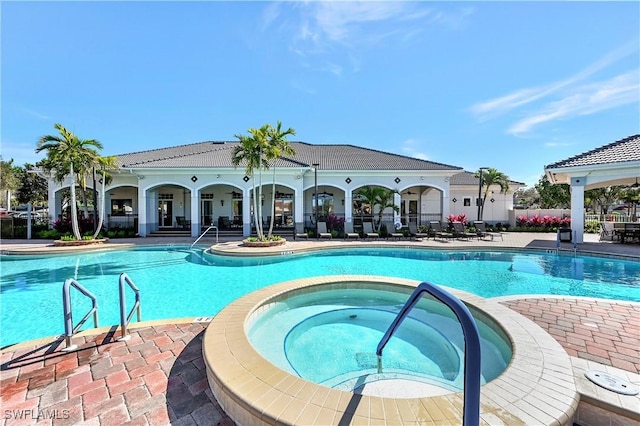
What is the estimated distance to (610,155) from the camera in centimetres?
1384

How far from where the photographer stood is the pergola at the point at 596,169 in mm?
12891

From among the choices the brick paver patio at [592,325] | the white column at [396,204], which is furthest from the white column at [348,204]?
the brick paver patio at [592,325]

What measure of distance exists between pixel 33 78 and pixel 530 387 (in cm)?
1955

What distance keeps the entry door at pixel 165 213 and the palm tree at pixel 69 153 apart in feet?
24.0

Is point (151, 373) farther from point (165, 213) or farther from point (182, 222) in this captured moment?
point (165, 213)

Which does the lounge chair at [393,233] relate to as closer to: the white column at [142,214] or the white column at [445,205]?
the white column at [445,205]

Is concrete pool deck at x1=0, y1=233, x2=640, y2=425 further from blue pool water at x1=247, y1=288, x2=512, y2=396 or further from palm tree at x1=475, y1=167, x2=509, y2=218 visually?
palm tree at x1=475, y1=167, x2=509, y2=218

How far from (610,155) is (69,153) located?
28.3 meters


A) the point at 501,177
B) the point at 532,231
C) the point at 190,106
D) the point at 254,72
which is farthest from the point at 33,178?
the point at 532,231

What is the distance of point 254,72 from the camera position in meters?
14.8

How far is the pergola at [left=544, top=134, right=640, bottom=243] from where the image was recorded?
12.9 meters

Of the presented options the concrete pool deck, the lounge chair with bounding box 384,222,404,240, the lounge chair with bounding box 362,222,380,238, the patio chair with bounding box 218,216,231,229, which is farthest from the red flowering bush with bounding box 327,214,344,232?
the concrete pool deck

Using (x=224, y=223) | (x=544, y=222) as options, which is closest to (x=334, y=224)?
(x=224, y=223)

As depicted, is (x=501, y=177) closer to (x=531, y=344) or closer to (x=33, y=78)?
(x=531, y=344)
